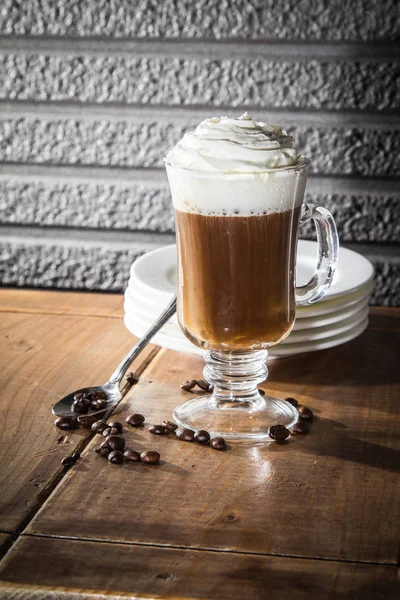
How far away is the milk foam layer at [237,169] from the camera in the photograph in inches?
41.5

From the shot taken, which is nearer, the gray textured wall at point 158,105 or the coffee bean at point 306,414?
the coffee bean at point 306,414

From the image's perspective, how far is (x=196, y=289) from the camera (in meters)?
1.16

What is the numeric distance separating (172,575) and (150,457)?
0.26 metres

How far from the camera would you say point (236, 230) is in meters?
Result: 1.09

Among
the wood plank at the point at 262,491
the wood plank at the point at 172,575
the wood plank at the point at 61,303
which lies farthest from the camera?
the wood plank at the point at 61,303

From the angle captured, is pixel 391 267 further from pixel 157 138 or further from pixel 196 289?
pixel 196 289

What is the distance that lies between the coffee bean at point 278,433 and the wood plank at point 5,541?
1.25ft

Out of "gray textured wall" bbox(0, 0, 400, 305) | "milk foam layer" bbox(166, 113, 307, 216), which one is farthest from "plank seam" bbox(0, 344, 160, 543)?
"gray textured wall" bbox(0, 0, 400, 305)

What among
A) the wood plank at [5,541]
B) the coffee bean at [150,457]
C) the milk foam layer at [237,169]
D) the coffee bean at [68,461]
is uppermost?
the milk foam layer at [237,169]

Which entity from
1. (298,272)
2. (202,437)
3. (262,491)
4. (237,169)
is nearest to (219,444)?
(202,437)

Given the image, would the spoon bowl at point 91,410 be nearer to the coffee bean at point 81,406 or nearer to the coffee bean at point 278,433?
the coffee bean at point 81,406

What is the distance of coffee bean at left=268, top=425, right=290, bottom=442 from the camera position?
1108 mm

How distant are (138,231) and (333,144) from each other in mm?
502

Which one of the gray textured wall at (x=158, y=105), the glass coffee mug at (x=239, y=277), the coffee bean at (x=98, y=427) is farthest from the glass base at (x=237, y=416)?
the gray textured wall at (x=158, y=105)
